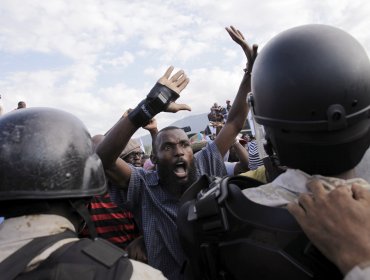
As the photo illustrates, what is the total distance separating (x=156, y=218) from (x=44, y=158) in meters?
1.26

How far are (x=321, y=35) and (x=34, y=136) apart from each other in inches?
45.8

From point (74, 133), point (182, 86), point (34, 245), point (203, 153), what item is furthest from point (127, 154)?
point (34, 245)

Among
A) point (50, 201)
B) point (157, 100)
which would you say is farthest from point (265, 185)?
point (157, 100)

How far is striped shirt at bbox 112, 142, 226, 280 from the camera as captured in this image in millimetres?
2355

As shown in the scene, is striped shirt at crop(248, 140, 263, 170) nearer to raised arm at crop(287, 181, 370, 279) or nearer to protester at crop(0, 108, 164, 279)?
protester at crop(0, 108, 164, 279)

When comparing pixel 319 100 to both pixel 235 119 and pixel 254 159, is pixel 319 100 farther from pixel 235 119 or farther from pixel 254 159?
pixel 254 159

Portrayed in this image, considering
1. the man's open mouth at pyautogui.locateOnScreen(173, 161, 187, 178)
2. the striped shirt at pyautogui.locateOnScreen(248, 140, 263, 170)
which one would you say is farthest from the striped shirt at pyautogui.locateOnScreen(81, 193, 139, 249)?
the striped shirt at pyautogui.locateOnScreen(248, 140, 263, 170)

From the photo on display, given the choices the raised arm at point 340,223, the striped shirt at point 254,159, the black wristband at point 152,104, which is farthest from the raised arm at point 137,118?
the striped shirt at point 254,159

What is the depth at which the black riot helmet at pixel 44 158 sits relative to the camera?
133cm

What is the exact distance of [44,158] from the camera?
1371 mm

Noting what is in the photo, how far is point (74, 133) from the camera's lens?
4.96ft

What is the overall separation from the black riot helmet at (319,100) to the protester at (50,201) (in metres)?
0.69

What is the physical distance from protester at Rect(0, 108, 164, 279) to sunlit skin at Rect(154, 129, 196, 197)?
1.21 metres

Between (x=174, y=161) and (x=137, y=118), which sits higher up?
(x=137, y=118)
